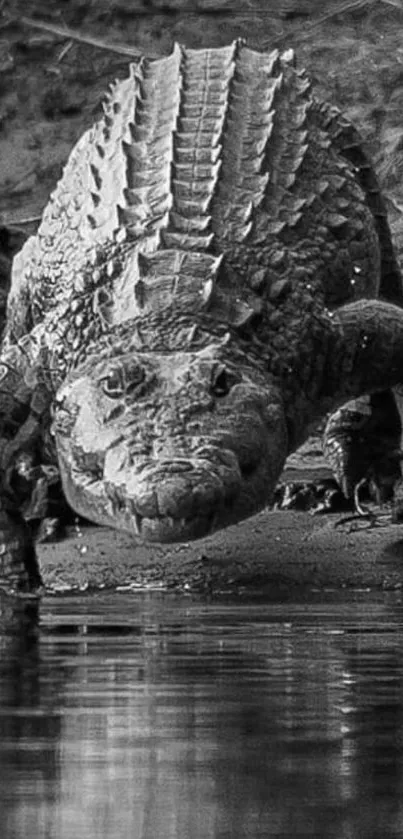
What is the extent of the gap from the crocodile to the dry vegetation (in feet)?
12.5

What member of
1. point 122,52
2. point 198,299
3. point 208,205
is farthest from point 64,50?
point 198,299

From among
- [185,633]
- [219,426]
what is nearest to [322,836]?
[185,633]

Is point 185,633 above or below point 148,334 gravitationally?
below

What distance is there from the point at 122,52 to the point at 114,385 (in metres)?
7.77

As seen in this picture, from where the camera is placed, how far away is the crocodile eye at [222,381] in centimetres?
791

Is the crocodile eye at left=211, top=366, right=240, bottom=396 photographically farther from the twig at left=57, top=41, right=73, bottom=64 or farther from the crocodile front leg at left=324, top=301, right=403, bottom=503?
the twig at left=57, top=41, right=73, bottom=64

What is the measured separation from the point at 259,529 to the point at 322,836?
18.4 feet

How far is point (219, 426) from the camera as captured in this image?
770 cm

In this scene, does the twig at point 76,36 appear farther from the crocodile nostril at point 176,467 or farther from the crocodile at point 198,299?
the crocodile nostril at point 176,467

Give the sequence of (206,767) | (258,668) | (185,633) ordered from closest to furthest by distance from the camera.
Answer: (206,767) < (258,668) < (185,633)

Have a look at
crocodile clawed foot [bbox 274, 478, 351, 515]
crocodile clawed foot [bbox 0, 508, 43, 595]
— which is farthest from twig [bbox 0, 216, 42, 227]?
crocodile clawed foot [bbox 0, 508, 43, 595]

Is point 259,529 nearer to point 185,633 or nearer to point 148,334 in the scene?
point 148,334

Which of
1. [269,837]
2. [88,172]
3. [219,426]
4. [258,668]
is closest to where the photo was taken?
[269,837]

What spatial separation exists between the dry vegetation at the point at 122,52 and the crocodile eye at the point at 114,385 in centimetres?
632
